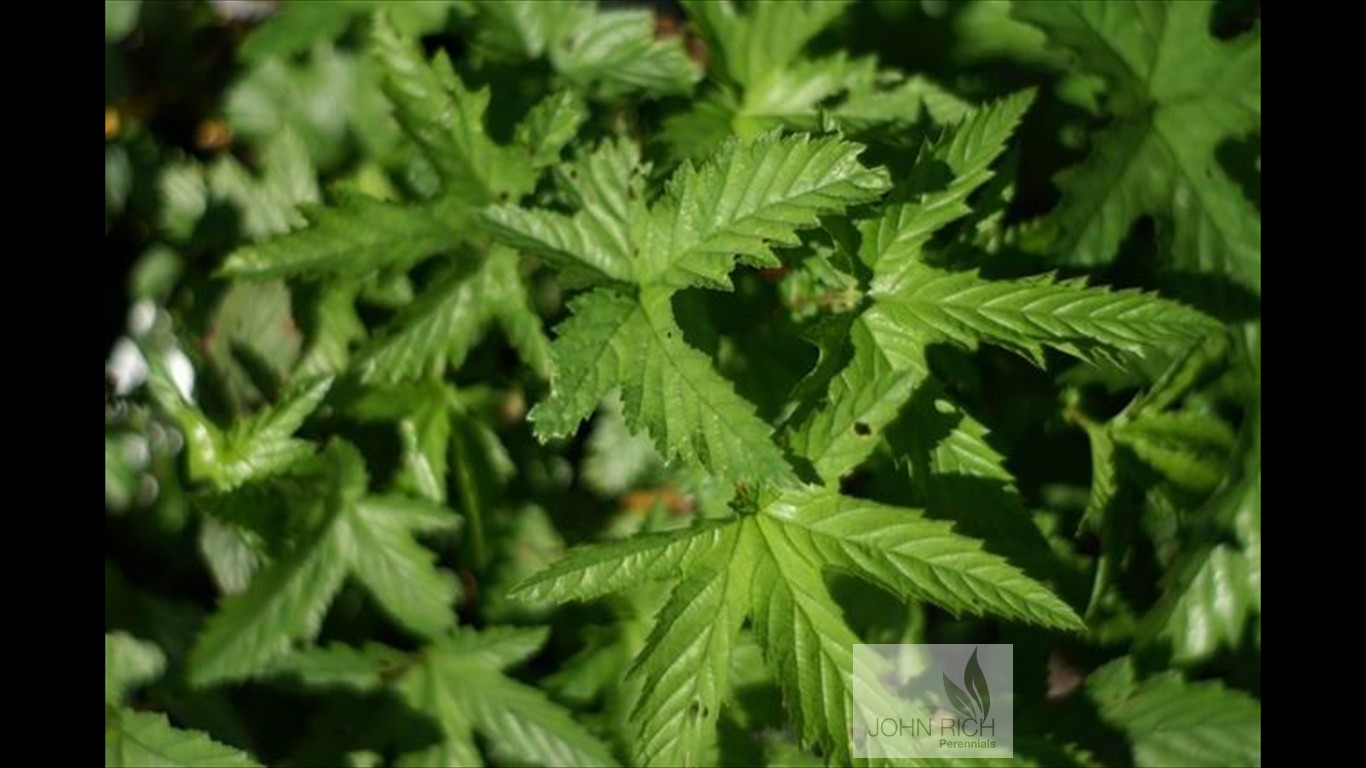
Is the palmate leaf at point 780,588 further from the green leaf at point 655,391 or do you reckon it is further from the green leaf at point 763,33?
the green leaf at point 763,33

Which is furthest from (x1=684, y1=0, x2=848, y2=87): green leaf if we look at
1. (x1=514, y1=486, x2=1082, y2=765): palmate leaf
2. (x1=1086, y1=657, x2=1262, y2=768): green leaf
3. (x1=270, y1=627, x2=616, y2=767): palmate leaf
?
(x1=1086, y1=657, x2=1262, y2=768): green leaf

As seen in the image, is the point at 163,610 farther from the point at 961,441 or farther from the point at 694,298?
the point at 961,441

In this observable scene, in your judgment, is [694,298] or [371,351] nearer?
[694,298]

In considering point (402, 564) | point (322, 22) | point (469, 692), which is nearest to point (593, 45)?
point (322, 22)

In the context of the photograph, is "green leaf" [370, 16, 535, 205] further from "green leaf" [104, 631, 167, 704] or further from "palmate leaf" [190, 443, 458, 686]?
"green leaf" [104, 631, 167, 704]

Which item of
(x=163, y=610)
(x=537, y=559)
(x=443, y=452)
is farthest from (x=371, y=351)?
(x=163, y=610)

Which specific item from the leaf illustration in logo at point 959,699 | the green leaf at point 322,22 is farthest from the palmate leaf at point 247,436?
the leaf illustration in logo at point 959,699
